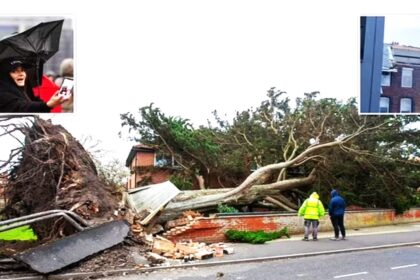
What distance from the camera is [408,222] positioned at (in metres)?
20.4

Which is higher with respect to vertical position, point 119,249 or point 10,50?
point 10,50

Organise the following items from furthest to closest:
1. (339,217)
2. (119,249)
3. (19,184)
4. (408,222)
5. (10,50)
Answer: (408,222) < (339,217) < (19,184) < (119,249) < (10,50)

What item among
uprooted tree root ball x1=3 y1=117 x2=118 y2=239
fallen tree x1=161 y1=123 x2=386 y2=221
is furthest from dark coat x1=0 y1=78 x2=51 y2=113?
fallen tree x1=161 y1=123 x2=386 y2=221

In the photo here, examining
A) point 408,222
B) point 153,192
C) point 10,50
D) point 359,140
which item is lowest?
point 408,222

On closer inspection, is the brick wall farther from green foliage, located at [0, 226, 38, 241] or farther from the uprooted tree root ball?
Result: green foliage, located at [0, 226, 38, 241]

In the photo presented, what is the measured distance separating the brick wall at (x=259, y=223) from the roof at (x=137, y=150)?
739 centimetres

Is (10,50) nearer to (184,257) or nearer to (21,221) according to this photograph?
(21,221)

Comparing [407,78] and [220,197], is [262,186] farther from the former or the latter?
[407,78]

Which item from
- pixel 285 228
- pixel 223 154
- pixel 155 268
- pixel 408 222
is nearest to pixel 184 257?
pixel 155 268

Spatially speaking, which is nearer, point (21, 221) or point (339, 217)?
point (21, 221)

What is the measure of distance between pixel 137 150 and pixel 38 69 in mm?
15746

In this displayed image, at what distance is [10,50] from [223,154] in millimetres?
13316

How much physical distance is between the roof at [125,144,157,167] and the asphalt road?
441 inches

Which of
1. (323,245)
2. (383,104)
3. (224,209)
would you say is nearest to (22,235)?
(224,209)
